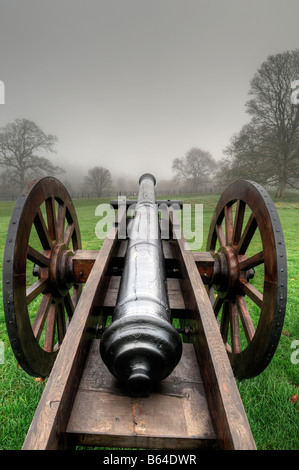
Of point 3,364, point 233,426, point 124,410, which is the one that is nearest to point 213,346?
point 233,426

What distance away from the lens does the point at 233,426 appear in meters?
1.02

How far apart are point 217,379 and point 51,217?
5.99ft

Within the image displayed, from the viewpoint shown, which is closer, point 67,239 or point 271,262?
point 271,262

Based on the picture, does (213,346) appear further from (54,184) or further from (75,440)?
(54,184)

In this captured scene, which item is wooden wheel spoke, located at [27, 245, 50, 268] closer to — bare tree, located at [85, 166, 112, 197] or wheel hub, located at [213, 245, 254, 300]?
wheel hub, located at [213, 245, 254, 300]

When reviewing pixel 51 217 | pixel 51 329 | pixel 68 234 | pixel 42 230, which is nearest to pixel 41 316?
pixel 51 329

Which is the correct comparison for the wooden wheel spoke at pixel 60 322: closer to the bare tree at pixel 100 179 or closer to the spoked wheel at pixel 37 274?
the spoked wheel at pixel 37 274

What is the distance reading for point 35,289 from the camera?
6.80 ft

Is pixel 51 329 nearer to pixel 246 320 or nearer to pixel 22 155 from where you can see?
pixel 246 320

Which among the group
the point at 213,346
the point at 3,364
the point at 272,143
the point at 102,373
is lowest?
the point at 3,364

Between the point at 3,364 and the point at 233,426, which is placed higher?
the point at 233,426

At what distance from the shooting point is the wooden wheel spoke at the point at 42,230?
2.12m
